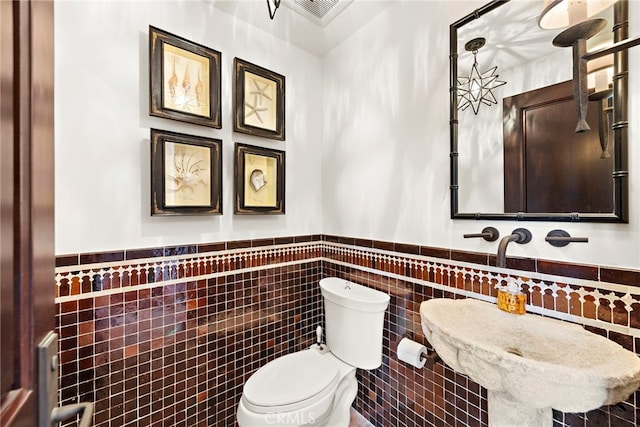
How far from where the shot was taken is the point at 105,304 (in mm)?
1250

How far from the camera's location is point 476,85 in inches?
50.4

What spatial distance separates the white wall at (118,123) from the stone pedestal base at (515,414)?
1.39 meters

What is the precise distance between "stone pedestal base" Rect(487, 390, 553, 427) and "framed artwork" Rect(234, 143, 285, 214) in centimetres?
139

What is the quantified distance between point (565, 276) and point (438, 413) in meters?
0.88

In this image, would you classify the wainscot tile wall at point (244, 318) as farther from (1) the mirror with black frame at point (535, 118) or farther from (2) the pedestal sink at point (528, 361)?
(1) the mirror with black frame at point (535, 118)

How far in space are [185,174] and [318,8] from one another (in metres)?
1.23

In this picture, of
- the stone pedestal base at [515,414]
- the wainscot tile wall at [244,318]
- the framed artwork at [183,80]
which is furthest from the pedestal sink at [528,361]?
the framed artwork at [183,80]

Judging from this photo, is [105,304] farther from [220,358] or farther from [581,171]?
[581,171]

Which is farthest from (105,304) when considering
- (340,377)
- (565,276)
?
(565,276)

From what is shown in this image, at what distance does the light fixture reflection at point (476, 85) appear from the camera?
1.24 m

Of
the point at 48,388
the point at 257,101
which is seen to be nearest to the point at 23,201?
the point at 48,388

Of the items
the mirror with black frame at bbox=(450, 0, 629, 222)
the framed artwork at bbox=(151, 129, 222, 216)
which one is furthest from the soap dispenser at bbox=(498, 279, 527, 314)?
the framed artwork at bbox=(151, 129, 222, 216)

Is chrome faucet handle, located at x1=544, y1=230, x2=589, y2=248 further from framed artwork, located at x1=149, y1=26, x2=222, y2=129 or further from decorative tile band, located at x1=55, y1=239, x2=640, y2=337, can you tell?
framed artwork, located at x1=149, y1=26, x2=222, y2=129

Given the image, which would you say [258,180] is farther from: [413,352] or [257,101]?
[413,352]
